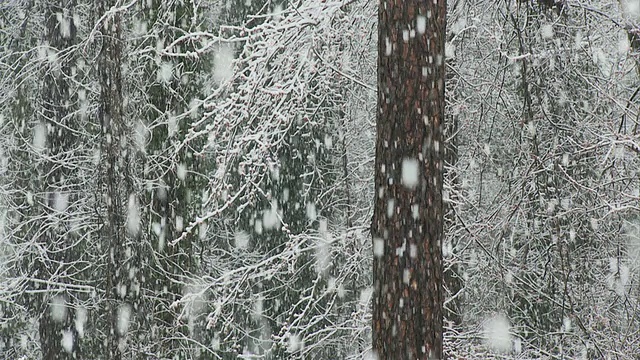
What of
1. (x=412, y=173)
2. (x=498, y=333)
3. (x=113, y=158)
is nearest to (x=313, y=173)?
(x=113, y=158)

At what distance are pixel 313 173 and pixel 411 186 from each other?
6.55 meters

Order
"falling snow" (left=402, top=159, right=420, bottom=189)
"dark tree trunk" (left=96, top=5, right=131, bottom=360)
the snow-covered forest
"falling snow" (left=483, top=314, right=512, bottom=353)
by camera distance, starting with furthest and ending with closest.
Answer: "dark tree trunk" (left=96, top=5, right=131, bottom=360) → "falling snow" (left=483, top=314, right=512, bottom=353) → the snow-covered forest → "falling snow" (left=402, top=159, right=420, bottom=189)

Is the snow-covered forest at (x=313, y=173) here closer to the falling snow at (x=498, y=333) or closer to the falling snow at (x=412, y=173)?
the falling snow at (x=498, y=333)

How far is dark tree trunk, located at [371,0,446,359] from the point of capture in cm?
462

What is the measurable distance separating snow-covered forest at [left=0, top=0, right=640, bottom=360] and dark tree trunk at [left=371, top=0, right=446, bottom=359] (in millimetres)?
922

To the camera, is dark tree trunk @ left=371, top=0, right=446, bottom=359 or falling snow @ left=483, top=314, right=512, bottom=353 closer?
dark tree trunk @ left=371, top=0, right=446, bottom=359

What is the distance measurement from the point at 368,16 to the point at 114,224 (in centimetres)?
403

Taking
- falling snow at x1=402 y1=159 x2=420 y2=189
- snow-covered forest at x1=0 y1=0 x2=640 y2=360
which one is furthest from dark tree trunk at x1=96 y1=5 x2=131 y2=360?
falling snow at x1=402 y1=159 x2=420 y2=189

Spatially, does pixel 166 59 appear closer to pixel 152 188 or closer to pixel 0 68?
pixel 152 188

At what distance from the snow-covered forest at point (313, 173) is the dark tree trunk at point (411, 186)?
3.02 ft

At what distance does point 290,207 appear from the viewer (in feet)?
47.8

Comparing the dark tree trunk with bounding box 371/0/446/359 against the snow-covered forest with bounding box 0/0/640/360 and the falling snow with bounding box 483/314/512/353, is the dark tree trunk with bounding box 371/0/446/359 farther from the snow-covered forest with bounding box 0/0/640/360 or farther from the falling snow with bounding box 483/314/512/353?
the falling snow with bounding box 483/314/512/353

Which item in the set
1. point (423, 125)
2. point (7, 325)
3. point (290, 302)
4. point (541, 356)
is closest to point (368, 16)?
point (423, 125)

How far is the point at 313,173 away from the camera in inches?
439
